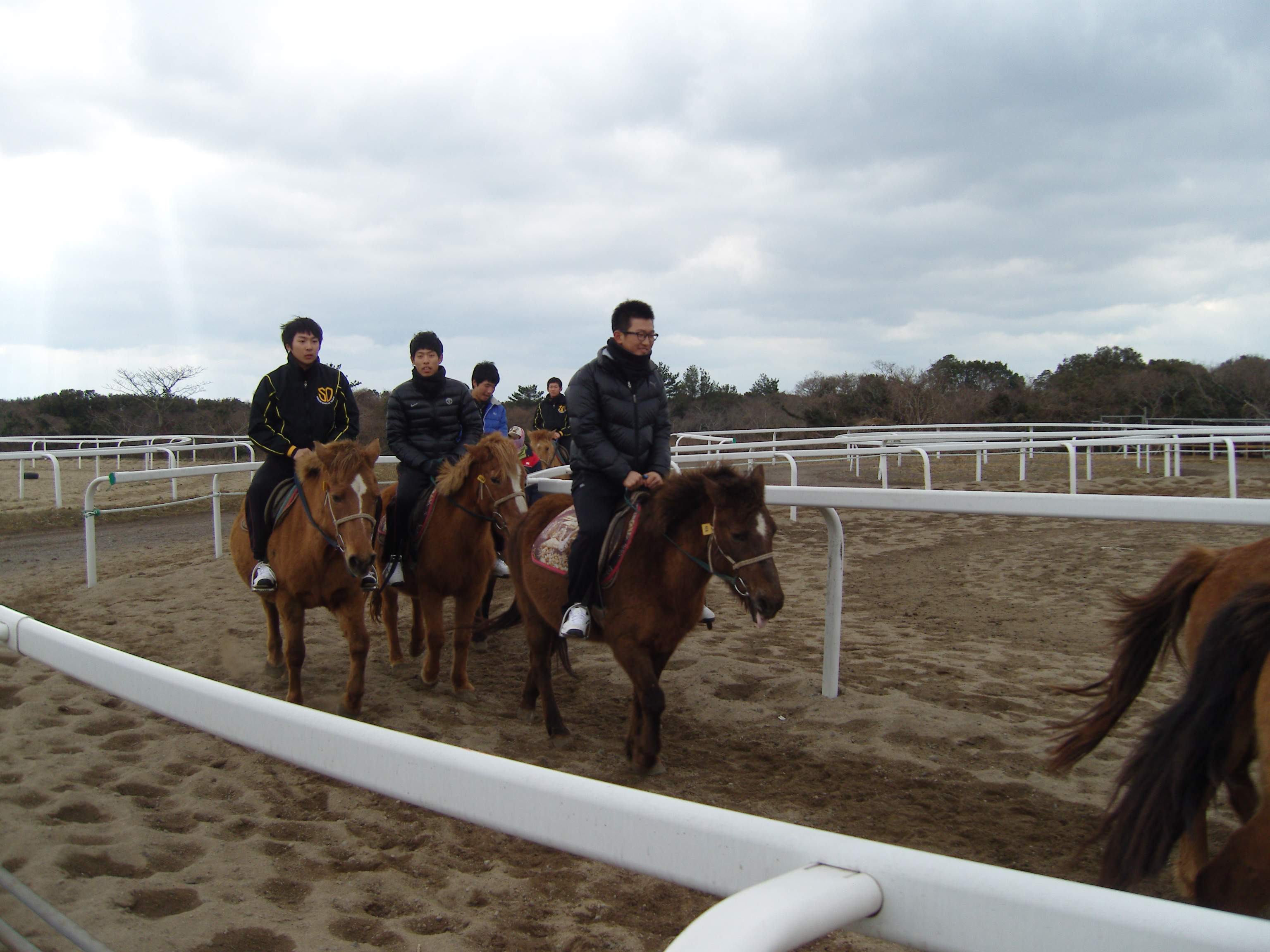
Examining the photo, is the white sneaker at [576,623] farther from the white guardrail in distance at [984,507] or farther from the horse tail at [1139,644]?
the horse tail at [1139,644]

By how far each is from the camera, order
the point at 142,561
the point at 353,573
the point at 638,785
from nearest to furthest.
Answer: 1. the point at 638,785
2. the point at 353,573
3. the point at 142,561

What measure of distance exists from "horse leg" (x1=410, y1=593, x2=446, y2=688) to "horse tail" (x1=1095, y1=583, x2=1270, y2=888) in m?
4.25

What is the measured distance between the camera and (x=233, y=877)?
2869 millimetres

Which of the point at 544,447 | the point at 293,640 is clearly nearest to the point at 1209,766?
the point at 293,640

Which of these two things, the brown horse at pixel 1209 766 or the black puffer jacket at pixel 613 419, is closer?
the brown horse at pixel 1209 766

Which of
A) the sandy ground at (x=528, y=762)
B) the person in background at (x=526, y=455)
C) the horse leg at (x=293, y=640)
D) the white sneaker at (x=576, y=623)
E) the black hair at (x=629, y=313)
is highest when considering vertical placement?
the black hair at (x=629, y=313)

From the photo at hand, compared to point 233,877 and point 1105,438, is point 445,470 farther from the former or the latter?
point 1105,438

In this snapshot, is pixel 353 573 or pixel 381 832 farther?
pixel 353 573

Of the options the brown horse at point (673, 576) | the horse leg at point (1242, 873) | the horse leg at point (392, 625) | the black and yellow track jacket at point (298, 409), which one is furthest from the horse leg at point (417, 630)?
the horse leg at point (1242, 873)

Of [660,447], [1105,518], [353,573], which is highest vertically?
[660,447]

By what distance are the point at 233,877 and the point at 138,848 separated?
446mm

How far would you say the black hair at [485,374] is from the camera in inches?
348

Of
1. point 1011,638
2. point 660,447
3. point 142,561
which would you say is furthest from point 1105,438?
point 142,561

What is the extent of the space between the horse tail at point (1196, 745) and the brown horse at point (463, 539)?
389 centimetres
